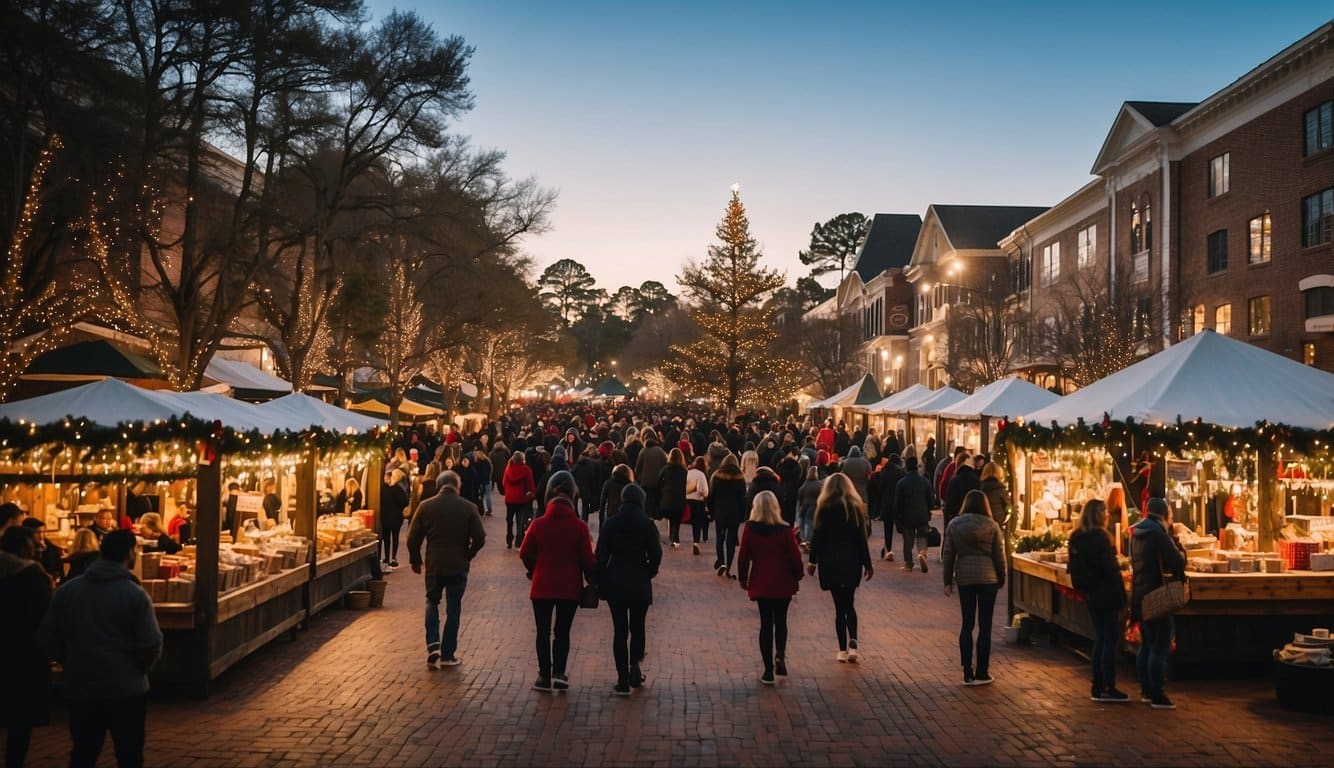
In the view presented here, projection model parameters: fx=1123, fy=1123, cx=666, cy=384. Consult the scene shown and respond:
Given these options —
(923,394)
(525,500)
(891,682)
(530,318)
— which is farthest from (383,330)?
(891,682)

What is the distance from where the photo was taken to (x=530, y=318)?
162 feet

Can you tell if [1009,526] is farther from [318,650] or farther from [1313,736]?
[318,650]

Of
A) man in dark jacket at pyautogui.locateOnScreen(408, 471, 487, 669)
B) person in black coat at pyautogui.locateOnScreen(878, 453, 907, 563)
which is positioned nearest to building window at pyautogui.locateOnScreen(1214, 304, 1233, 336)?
person in black coat at pyautogui.locateOnScreen(878, 453, 907, 563)

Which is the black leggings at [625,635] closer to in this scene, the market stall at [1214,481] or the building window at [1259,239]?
the market stall at [1214,481]

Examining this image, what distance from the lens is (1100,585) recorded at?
8.86m

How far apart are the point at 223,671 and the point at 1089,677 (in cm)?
769

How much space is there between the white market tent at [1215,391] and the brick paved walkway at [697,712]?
263 cm

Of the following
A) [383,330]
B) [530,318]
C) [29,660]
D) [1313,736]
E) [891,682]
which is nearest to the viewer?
[29,660]

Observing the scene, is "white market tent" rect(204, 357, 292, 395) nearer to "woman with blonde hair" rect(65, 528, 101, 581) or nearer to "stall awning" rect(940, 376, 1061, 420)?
"stall awning" rect(940, 376, 1061, 420)

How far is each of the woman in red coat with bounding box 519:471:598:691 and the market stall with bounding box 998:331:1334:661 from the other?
16.1ft

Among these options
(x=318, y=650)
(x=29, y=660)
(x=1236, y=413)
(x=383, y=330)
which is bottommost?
(x=318, y=650)

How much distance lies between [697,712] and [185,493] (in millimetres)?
6990

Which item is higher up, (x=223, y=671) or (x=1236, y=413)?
(x=1236, y=413)

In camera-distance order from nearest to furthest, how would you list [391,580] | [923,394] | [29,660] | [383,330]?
1. [29,660]
2. [391,580]
3. [923,394]
4. [383,330]
